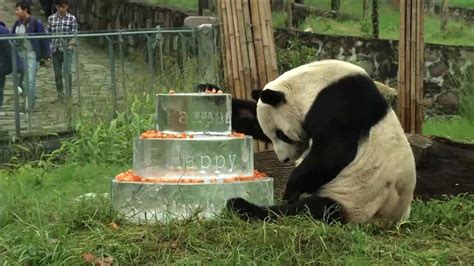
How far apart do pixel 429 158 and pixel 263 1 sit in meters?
1.88

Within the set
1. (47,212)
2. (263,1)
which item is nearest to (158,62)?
(263,1)

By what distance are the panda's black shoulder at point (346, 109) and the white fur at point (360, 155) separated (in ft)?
0.17

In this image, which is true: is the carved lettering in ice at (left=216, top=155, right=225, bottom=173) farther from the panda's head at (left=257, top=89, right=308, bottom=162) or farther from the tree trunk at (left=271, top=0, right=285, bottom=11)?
the tree trunk at (left=271, top=0, right=285, bottom=11)

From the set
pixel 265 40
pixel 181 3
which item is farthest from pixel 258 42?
pixel 181 3

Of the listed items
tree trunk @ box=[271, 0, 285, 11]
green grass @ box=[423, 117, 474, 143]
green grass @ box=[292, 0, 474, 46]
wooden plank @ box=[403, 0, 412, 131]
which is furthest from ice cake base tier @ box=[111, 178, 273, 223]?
tree trunk @ box=[271, 0, 285, 11]

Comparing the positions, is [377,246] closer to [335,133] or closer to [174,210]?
[335,133]

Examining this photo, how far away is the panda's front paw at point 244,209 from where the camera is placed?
6.02 meters

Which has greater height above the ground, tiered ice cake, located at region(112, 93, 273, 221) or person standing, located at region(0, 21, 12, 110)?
person standing, located at region(0, 21, 12, 110)

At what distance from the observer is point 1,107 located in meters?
12.2

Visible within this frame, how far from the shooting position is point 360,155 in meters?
6.24

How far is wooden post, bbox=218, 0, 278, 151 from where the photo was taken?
25.2 ft

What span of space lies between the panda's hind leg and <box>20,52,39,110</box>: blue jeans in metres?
6.26

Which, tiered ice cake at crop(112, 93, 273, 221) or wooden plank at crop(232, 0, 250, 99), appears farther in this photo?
wooden plank at crop(232, 0, 250, 99)

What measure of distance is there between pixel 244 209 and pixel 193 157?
Answer: 53 centimetres
